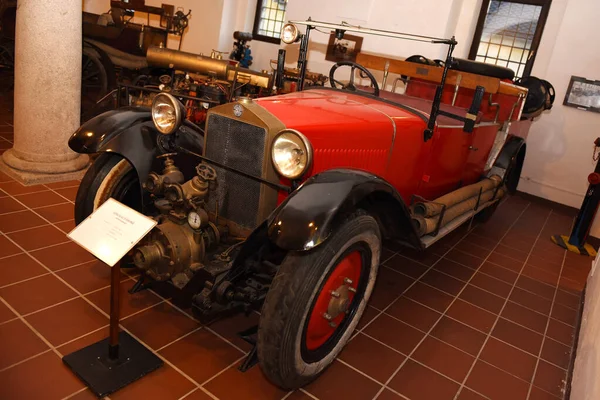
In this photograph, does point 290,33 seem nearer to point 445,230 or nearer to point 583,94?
point 445,230

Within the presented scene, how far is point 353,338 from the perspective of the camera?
8.68 feet

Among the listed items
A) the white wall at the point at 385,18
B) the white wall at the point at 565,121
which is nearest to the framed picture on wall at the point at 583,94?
the white wall at the point at 565,121

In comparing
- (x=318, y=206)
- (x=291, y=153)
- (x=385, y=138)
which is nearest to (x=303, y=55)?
(x=385, y=138)

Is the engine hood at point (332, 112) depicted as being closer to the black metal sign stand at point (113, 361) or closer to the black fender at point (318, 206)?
the black fender at point (318, 206)

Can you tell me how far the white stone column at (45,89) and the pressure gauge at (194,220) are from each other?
2.52 m

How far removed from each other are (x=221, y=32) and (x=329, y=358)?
7.41m

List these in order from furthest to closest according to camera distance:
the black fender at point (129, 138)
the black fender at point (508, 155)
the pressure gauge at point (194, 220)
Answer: the black fender at point (508, 155)
the black fender at point (129, 138)
the pressure gauge at point (194, 220)

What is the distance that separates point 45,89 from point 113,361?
9.19 feet

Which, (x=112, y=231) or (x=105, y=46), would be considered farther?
(x=105, y=46)

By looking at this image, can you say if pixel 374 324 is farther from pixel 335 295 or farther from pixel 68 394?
pixel 68 394

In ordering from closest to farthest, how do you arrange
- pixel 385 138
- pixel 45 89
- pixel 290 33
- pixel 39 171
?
pixel 385 138 < pixel 290 33 < pixel 45 89 < pixel 39 171

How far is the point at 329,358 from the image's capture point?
2238mm

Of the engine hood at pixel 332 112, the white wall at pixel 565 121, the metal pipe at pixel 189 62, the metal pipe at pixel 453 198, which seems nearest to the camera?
the engine hood at pixel 332 112

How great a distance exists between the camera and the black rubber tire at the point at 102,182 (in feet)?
8.86
